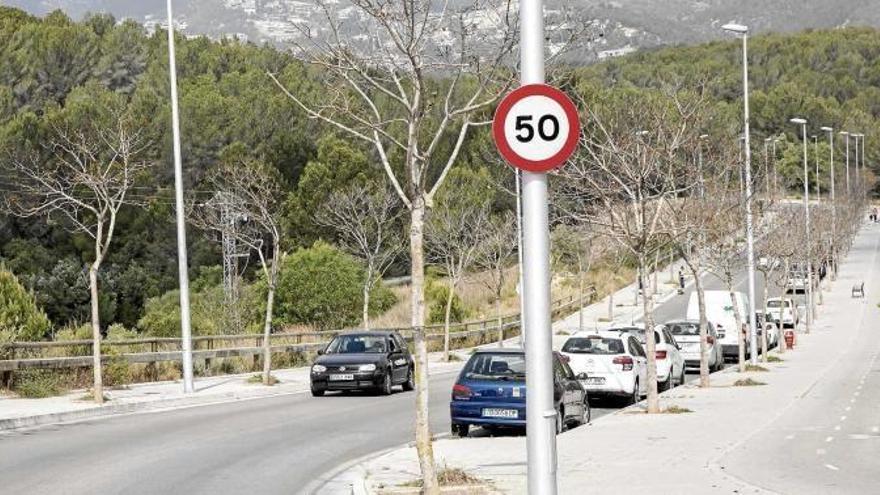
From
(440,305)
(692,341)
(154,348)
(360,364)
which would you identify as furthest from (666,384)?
(440,305)

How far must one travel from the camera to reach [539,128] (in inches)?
318

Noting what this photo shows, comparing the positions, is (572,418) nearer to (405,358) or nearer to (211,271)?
(405,358)

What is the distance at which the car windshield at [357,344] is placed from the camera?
102 ft

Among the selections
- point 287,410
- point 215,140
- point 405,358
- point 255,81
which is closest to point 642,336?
point 405,358

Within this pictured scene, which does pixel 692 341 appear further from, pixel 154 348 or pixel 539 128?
pixel 539 128

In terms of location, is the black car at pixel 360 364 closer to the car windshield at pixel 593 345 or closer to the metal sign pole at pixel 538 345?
the car windshield at pixel 593 345

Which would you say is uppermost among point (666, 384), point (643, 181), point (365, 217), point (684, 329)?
point (365, 217)

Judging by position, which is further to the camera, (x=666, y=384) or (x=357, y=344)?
(x=666, y=384)

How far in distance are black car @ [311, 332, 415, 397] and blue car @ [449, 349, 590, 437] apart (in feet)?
27.4

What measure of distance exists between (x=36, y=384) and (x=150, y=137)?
40.0 m

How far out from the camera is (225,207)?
48969 millimetres

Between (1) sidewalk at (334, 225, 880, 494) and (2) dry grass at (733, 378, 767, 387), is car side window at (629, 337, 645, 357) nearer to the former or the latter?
(1) sidewalk at (334, 225, 880, 494)

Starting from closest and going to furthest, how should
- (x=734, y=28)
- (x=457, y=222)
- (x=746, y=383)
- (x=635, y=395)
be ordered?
(x=635, y=395) → (x=746, y=383) → (x=734, y=28) → (x=457, y=222)

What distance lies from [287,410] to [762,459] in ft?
37.9
